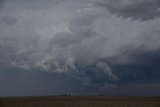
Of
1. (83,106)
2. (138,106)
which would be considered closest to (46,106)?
(83,106)

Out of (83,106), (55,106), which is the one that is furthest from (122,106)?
Answer: (55,106)

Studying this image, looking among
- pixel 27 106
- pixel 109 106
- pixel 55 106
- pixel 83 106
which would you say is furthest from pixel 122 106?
pixel 27 106

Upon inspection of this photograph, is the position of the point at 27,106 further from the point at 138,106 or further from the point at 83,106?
the point at 138,106

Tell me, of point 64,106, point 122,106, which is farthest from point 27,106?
point 122,106

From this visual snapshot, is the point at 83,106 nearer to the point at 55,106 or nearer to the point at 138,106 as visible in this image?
the point at 55,106

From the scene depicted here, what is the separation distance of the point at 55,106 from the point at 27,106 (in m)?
14.9

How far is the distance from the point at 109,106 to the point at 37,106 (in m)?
36.5

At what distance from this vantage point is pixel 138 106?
590ft

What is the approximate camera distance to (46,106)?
179500 mm

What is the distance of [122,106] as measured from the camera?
188m

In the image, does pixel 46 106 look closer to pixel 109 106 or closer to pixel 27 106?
pixel 27 106

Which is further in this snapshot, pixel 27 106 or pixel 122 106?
pixel 122 106

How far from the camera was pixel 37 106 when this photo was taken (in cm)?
17812

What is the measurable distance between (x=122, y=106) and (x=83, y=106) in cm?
2124
